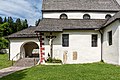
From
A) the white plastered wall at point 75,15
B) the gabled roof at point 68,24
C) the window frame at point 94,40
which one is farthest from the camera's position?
the white plastered wall at point 75,15

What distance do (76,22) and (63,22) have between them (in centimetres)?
153

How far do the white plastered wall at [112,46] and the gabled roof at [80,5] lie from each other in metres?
6.00

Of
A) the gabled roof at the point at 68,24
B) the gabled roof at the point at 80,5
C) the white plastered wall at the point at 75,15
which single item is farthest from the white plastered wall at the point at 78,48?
the gabled roof at the point at 80,5

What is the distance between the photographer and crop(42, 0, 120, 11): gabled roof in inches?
1058

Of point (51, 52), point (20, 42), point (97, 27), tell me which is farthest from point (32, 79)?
point (20, 42)

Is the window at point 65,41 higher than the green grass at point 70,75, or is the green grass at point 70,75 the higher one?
the window at point 65,41

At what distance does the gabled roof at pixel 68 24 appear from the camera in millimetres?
22812

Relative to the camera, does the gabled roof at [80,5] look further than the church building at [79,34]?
Yes

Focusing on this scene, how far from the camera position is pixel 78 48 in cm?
2294

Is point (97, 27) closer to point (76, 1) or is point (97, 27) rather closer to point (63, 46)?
point (63, 46)

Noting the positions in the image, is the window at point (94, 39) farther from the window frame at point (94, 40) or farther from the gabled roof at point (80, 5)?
the gabled roof at point (80, 5)

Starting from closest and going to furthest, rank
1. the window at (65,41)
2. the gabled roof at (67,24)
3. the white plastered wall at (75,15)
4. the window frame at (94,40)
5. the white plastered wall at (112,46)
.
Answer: the white plastered wall at (112,46) < the gabled roof at (67,24) < the window at (65,41) < the window frame at (94,40) < the white plastered wall at (75,15)

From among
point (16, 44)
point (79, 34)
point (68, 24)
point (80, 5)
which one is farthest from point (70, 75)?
point (16, 44)

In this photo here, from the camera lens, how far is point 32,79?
459 inches
